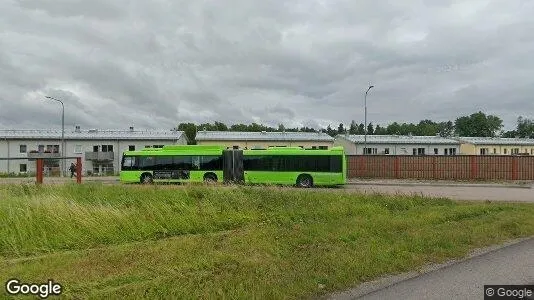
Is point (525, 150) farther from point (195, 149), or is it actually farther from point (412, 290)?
point (412, 290)

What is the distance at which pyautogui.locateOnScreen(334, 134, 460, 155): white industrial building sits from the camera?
68438 mm

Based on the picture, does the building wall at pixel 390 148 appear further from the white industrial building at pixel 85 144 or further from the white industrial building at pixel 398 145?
the white industrial building at pixel 85 144

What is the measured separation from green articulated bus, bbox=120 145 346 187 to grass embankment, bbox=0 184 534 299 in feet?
49.3

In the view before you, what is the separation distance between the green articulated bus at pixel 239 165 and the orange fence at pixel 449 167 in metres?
11.4

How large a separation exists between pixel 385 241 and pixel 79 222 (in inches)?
250

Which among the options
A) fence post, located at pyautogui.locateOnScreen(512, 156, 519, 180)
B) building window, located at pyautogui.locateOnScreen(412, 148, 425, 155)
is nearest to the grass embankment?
fence post, located at pyautogui.locateOnScreen(512, 156, 519, 180)

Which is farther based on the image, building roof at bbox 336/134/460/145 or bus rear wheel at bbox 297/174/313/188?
building roof at bbox 336/134/460/145

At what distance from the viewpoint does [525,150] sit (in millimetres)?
82125

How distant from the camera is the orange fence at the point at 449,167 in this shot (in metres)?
35.9

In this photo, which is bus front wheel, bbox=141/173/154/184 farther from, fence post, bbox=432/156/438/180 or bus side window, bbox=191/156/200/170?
fence post, bbox=432/156/438/180

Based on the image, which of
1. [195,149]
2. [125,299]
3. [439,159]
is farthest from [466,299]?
[439,159]

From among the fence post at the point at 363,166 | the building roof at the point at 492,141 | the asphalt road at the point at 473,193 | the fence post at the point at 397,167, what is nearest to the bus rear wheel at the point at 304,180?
the asphalt road at the point at 473,193

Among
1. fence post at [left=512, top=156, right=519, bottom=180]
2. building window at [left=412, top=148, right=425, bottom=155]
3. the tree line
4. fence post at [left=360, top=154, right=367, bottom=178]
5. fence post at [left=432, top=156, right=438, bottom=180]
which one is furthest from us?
the tree line

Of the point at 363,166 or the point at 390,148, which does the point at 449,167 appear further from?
the point at 390,148
